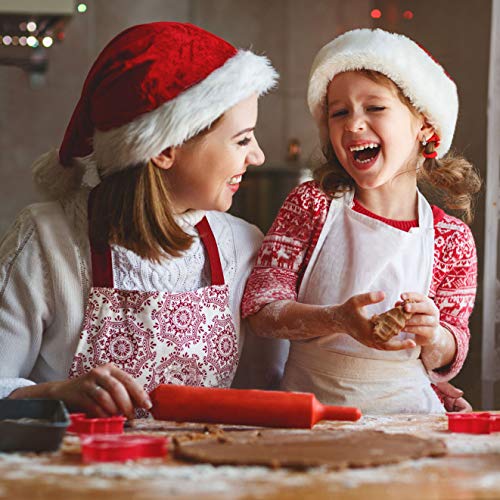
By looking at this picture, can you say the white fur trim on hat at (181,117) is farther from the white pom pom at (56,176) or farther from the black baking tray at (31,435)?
the black baking tray at (31,435)

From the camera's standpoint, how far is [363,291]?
1551 mm

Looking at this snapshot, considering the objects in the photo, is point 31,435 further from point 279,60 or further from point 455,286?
point 279,60

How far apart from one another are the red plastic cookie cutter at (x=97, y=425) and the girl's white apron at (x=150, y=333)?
0.28 metres

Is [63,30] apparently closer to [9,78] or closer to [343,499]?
[9,78]

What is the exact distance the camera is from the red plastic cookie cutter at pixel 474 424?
46.8 inches

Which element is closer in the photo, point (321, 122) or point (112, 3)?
point (321, 122)

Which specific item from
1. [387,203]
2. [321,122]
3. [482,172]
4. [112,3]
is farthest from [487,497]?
[112,3]

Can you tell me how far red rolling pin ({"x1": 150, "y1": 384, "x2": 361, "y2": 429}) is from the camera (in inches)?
45.4

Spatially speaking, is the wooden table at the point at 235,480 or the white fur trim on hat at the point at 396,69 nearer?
the wooden table at the point at 235,480

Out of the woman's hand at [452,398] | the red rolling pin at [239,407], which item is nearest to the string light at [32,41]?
the woman's hand at [452,398]

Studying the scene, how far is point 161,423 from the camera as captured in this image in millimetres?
1242

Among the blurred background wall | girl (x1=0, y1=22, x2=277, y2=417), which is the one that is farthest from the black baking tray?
the blurred background wall

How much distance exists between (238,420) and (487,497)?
41 cm

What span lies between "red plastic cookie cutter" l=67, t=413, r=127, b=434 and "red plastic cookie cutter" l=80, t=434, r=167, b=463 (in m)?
0.09
